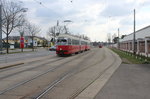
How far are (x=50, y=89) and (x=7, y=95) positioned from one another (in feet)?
5.72

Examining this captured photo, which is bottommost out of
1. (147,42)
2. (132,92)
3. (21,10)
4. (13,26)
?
(132,92)

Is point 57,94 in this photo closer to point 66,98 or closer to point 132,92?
point 66,98

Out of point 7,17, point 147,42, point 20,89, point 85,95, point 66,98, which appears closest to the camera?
point 66,98

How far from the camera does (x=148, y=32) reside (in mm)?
32781

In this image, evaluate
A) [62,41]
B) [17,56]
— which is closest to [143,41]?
[62,41]

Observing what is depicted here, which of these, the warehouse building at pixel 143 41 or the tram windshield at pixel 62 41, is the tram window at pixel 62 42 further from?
the warehouse building at pixel 143 41

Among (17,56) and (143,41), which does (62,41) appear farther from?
(143,41)

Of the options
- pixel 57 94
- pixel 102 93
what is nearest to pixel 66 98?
pixel 57 94

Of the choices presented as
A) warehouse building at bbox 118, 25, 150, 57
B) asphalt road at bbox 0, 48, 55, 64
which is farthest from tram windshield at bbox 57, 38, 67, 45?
warehouse building at bbox 118, 25, 150, 57

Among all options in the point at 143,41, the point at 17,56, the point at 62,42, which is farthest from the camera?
the point at 143,41

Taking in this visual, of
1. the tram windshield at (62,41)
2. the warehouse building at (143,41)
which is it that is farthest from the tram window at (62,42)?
the warehouse building at (143,41)

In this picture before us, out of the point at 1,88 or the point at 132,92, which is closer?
the point at 132,92

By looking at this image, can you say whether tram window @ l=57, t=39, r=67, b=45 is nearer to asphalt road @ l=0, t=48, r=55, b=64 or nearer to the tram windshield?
the tram windshield

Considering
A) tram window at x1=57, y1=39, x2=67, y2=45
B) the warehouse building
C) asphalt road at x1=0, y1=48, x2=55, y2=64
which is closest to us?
asphalt road at x1=0, y1=48, x2=55, y2=64
